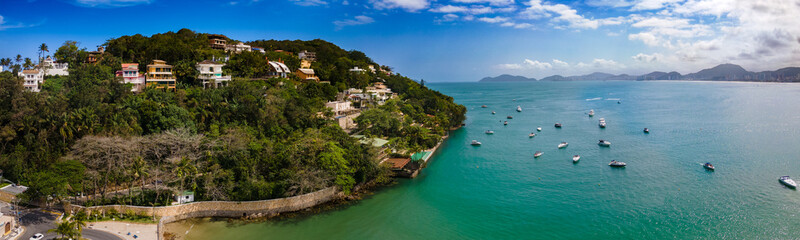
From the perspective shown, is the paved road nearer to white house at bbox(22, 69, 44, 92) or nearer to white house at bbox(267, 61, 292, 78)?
white house at bbox(22, 69, 44, 92)

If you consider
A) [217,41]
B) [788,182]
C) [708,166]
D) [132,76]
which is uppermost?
[217,41]

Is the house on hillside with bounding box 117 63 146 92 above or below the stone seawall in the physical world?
above

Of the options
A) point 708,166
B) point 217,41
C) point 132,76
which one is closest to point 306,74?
point 217,41

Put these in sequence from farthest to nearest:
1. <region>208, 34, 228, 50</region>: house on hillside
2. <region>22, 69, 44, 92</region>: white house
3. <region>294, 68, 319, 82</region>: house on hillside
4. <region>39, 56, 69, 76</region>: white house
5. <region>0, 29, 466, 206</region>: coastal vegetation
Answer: <region>208, 34, 228, 50</region>: house on hillside → <region>294, 68, 319, 82</region>: house on hillside → <region>39, 56, 69, 76</region>: white house → <region>22, 69, 44, 92</region>: white house → <region>0, 29, 466, 206</region>: coastal vegetation

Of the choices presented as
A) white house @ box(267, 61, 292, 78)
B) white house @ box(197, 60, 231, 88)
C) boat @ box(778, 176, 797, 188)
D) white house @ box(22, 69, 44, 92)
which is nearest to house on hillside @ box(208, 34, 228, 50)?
white house @ box(267, 61, 292, 78)

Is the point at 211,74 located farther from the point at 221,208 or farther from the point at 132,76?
the point at 221,208

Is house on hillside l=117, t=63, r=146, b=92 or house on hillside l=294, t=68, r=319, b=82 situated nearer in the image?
house on hillside l=117, t=63, r=146, b=92

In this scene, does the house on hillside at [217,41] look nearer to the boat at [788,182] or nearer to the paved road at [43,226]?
the paved road at [43,226]
